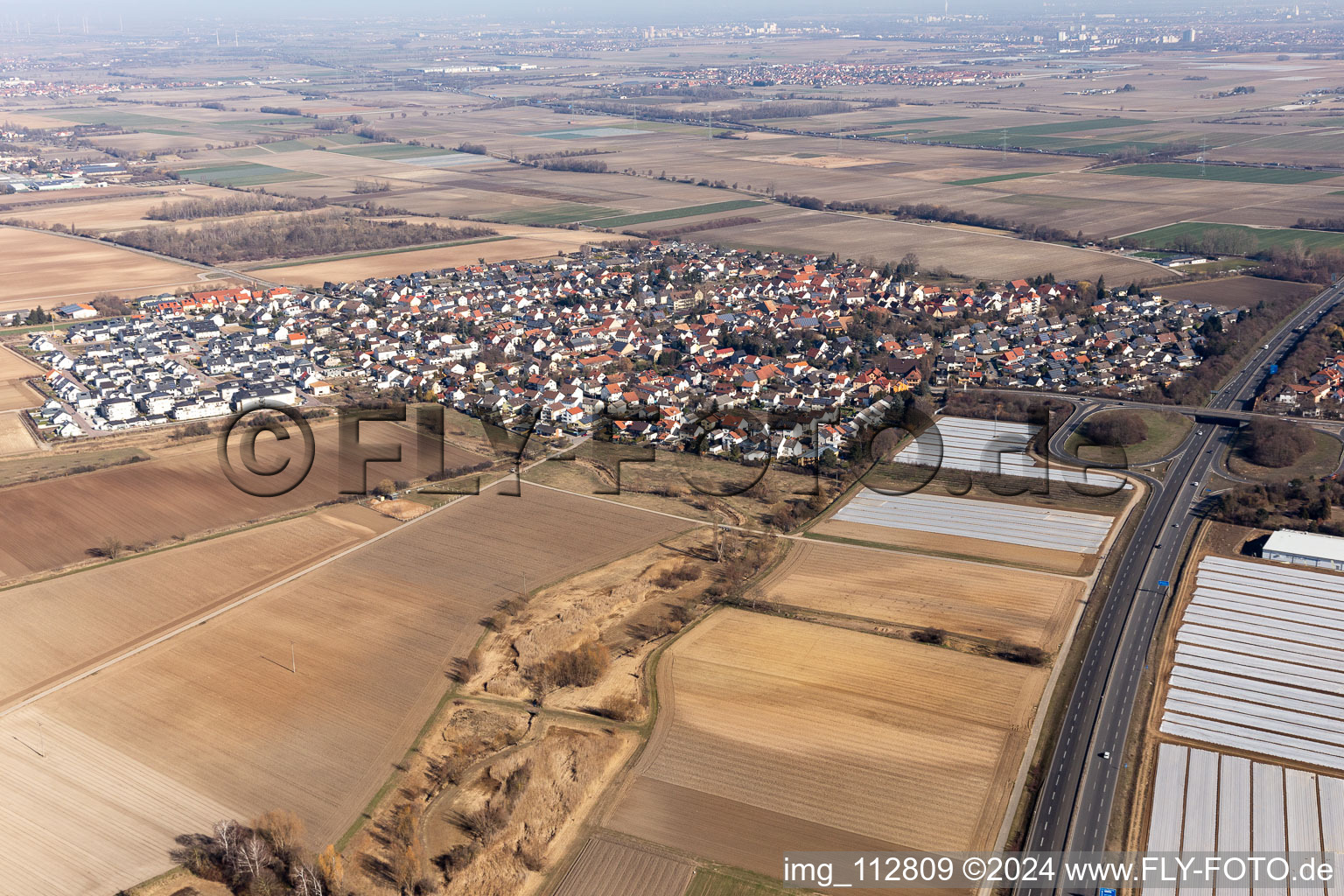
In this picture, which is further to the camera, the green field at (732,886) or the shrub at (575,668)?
the shrub at (575,668)

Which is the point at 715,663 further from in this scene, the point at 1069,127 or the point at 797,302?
the point at 1069,127

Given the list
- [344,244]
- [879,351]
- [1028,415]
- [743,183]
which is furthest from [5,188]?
[1028,415]

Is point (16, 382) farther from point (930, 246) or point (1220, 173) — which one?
point (1220, 173)

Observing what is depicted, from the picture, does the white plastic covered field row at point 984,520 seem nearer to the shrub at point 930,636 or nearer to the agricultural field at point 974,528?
the agricultural field at point 974,528

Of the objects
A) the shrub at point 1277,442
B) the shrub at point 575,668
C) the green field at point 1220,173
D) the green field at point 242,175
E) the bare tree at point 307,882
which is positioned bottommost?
the bare tree at point 307,882

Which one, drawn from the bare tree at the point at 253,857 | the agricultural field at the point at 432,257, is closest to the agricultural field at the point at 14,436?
the agricultural field at the point at 432,257

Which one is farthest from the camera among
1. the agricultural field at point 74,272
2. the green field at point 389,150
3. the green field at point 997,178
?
the green field at point 389,150

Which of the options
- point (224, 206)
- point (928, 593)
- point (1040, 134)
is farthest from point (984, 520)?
point (1040, 134)
